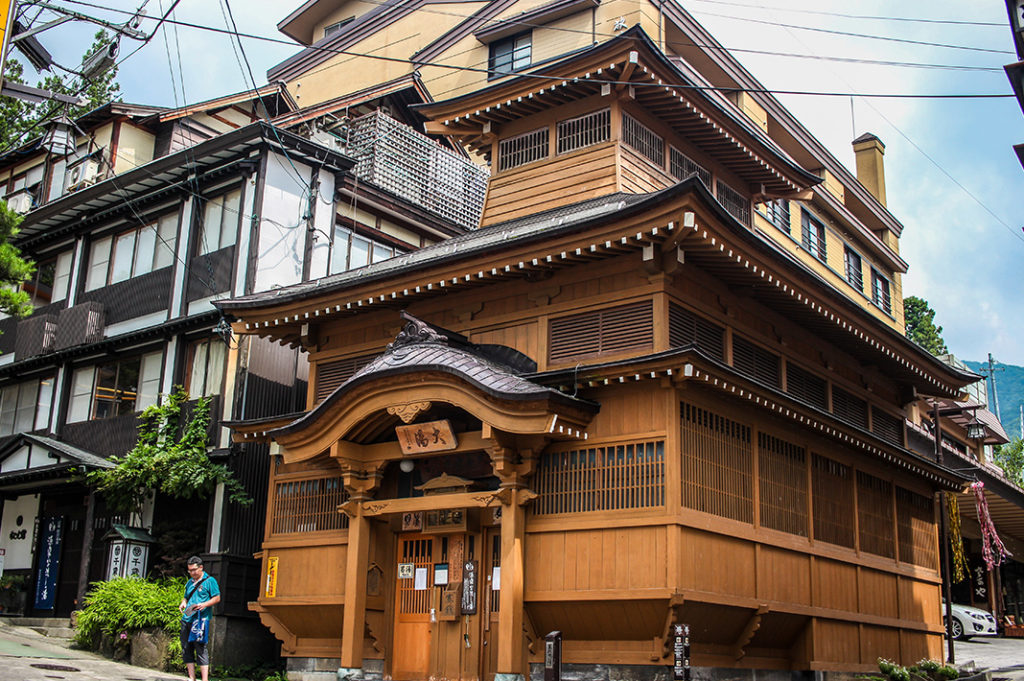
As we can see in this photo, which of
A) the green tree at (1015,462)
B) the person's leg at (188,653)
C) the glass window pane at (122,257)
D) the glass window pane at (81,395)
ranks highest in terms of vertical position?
the glass window pane at (122,257)

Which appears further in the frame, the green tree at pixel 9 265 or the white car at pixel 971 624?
the white car at pixel 971 624

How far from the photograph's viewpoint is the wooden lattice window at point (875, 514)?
20047 mm

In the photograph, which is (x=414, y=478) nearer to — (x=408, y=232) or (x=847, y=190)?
(x=408, y=232)

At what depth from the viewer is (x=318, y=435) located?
1753 cm

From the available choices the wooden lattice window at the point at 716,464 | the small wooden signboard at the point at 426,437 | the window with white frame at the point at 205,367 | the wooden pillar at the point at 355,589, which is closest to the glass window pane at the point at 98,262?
the window with white frame at the point at 205,367

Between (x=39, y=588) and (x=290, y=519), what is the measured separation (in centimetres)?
1143

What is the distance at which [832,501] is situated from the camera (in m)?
19.1

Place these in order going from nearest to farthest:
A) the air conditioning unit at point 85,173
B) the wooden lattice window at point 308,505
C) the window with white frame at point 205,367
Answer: the wooden lattice window at point 308,505 → the window with white frame at point 205,367 → the air conditioning unit at point 85,173

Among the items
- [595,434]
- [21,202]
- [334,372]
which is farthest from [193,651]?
[21,202]

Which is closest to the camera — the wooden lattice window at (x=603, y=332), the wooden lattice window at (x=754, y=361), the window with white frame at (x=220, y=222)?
the wooden lattice window at (x=603, y=332)

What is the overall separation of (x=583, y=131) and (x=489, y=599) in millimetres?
9400

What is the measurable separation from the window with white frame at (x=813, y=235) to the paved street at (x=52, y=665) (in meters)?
22.8

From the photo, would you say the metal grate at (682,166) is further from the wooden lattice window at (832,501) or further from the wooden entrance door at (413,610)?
the wooden entrance door at (413,610)

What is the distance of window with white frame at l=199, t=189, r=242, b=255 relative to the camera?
24.2 meters
